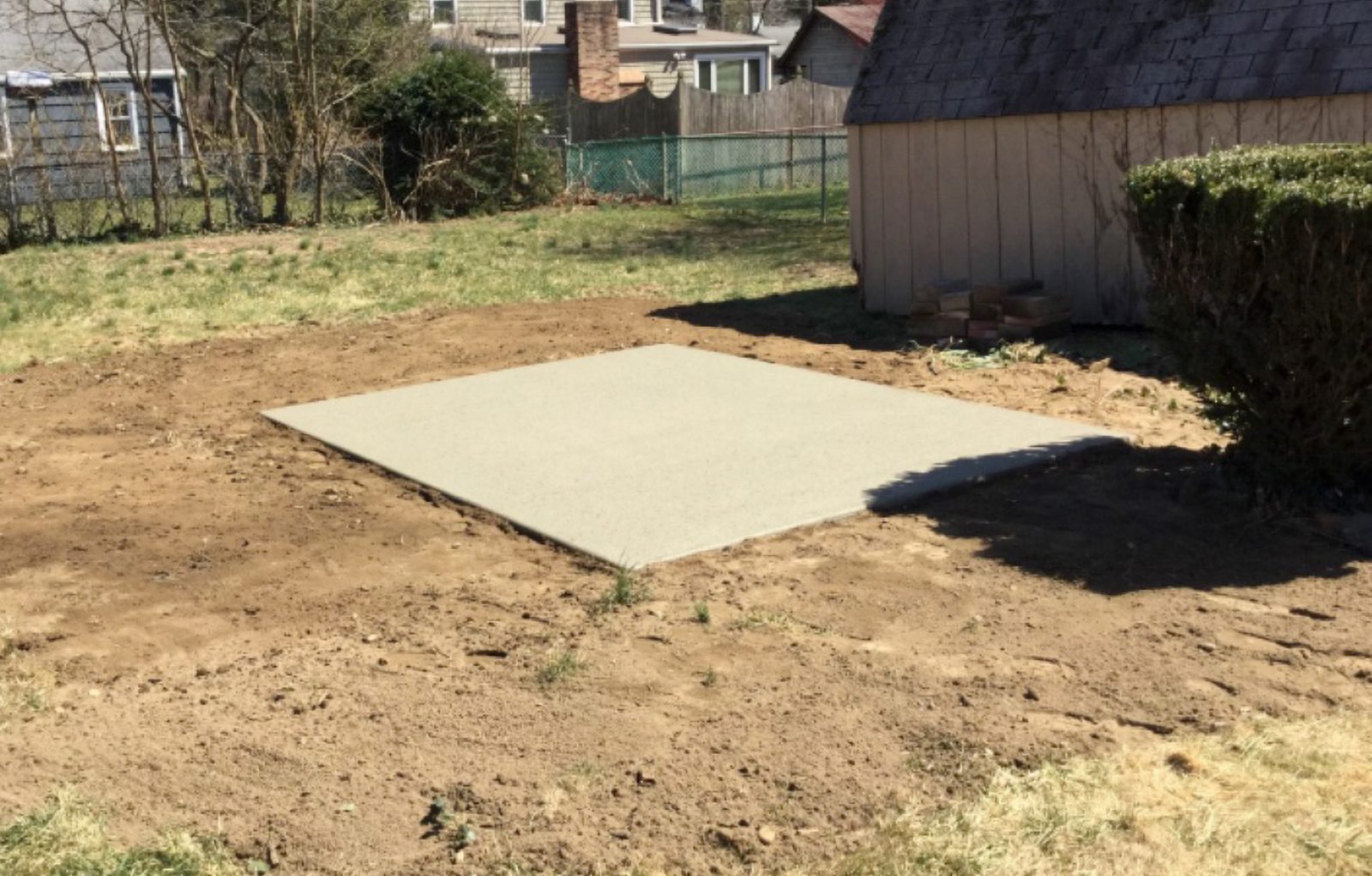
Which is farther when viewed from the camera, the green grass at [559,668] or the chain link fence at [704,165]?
the chain link fence at [704,165]

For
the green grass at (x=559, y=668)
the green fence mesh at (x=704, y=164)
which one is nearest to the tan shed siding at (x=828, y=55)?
the green fence mesh at (x=704, y=164)

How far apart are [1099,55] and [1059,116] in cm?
52

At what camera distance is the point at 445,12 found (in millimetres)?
38500

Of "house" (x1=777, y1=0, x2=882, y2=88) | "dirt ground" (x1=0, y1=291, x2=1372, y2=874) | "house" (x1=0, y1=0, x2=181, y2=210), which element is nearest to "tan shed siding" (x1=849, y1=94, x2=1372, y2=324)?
"dirt ground" (x1=0, y1=291, x2=1372, y2=874)

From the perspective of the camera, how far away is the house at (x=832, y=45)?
1756 inches

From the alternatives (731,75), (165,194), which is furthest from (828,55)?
(165,194)

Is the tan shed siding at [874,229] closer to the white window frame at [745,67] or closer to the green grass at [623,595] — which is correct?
the green grass at [623,595]

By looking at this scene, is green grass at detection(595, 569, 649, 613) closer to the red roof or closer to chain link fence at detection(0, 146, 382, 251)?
chain link fence at detection(0, 146, 382, 251)

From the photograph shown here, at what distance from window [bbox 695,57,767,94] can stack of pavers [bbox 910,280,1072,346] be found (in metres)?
31.2

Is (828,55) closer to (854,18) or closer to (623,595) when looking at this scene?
(854,18)

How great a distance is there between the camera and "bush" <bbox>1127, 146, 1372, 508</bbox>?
6148mm

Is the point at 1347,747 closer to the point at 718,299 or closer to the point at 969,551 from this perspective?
the point at 969,551

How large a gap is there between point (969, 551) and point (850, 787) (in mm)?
2212

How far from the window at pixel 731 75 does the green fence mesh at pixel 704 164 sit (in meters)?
11.7
